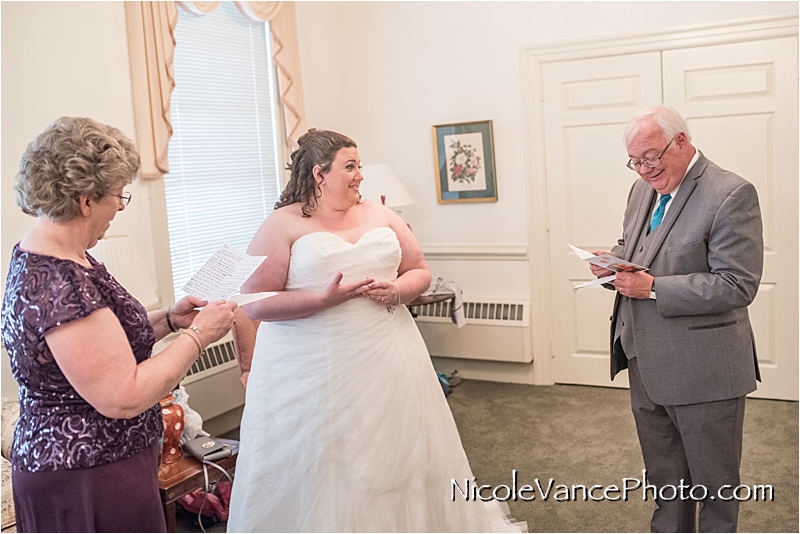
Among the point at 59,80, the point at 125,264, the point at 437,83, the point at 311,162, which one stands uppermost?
the point at 437,83

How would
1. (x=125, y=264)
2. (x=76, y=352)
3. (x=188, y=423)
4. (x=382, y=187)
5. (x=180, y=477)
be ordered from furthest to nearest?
(x=382, y=187) < (x=188, y=423) < (x=125, y=264) < (x=180, y=477) < (x=76, y=352)

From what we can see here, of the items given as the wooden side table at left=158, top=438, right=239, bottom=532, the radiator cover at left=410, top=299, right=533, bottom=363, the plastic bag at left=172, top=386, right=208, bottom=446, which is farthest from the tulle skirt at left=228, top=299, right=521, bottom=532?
the radiator cover at left=410, top=299, right=533, bottom=363

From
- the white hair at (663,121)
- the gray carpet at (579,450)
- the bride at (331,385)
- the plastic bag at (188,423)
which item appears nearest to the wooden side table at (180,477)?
the plastic bag at (188,423)

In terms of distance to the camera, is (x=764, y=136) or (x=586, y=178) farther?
(x=586, y=178)

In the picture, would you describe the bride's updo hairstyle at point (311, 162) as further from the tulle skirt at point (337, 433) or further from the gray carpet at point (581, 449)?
the gray carpet at point (581, 449)

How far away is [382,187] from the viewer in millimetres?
4574

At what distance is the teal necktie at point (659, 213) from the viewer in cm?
234

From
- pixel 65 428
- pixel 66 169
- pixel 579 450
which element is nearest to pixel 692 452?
pixel 579 450

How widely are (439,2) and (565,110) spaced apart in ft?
3.66

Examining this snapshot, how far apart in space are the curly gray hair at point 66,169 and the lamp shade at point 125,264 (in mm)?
1289

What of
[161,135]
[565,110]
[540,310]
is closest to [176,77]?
[161,135]

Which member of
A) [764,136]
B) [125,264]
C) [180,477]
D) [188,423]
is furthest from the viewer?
[764,136]

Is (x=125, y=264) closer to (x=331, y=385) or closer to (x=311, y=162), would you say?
(x=311, y=162)

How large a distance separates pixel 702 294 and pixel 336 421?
119 cm
